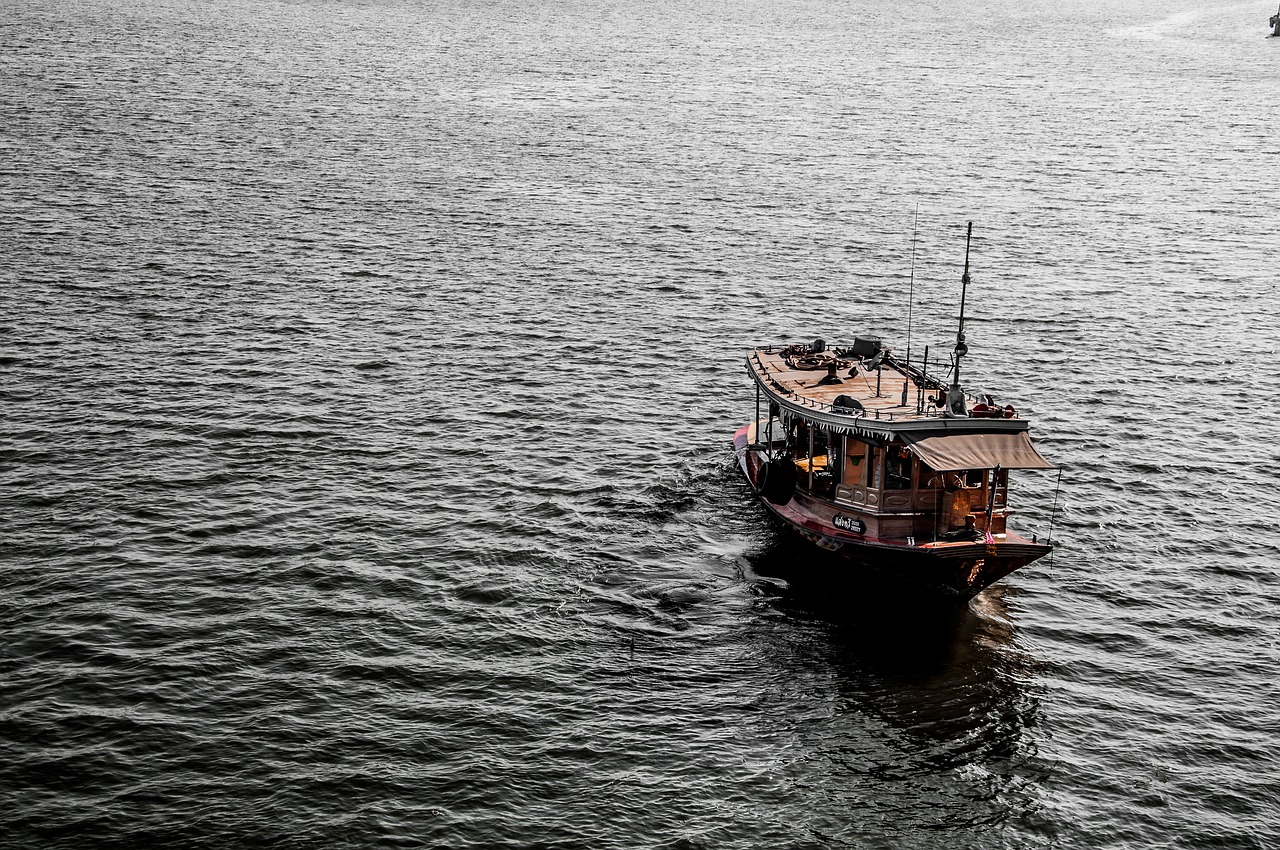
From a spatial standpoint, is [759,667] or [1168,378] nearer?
[759,667]

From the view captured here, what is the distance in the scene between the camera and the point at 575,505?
57.6 metres

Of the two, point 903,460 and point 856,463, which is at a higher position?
point 903,460

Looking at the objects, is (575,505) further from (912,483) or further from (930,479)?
(930,479)

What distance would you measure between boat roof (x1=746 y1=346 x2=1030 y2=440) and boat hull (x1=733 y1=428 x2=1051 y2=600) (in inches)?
149

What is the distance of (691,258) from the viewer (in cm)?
9850

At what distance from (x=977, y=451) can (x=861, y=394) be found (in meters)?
7.15

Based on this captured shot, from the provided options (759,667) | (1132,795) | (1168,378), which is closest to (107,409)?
(759,667)

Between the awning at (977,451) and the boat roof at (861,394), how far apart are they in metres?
0.26

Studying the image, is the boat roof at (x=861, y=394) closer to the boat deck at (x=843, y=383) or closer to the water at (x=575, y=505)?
the boat deck at (x=843, y=383)

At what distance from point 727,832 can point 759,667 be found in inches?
344

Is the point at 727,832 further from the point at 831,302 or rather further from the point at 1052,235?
the point at 1052,235

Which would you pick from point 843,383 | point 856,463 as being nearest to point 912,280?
point 843,383

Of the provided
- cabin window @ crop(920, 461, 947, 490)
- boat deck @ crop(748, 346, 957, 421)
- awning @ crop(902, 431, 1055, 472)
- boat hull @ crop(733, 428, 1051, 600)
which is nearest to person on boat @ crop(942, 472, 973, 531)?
cabin window @ crop(920, 461, 947, 490)

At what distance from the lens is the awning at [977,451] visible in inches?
1837
